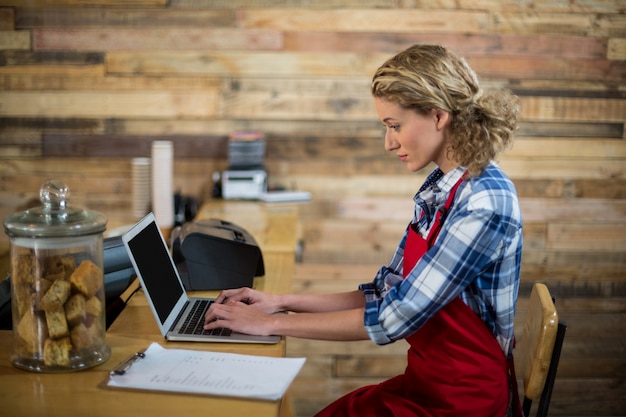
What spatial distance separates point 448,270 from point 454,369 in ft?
0.85

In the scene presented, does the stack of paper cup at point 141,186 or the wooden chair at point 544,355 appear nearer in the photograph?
the wooden chair at point 544,355

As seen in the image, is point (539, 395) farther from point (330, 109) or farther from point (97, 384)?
point (330, 109)

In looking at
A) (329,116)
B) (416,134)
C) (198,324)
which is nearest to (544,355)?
(416,134)

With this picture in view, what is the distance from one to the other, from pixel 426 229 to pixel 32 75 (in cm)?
247

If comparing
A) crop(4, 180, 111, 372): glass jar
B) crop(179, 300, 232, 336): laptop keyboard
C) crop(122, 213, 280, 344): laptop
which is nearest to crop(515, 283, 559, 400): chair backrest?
crop(122, 213, 280, 344): laptop

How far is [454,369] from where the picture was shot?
1668 millimetres

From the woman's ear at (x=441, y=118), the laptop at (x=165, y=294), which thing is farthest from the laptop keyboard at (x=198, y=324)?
the woman's ear at (x=441, y=118)

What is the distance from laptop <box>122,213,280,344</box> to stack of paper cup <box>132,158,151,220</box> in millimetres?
1517

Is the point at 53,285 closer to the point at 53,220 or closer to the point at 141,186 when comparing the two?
the point at 53,220

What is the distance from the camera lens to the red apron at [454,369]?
1.66 meters

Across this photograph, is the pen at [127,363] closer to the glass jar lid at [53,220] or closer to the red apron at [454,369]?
the glass jar lid at [53,220]

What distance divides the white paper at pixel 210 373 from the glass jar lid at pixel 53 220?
0.96 ft

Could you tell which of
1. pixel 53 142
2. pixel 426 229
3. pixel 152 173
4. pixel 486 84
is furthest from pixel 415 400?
pixel 53 142

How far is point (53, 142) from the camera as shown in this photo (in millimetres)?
3611
